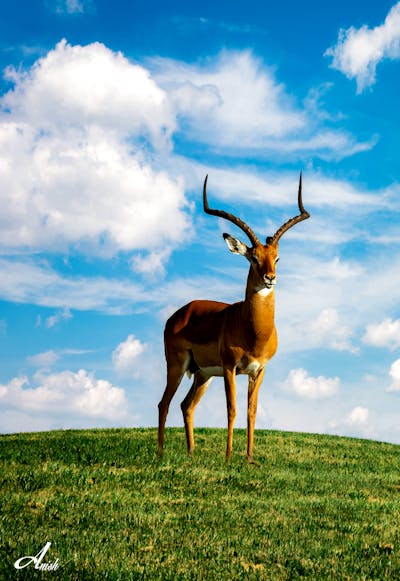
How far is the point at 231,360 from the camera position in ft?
45.1

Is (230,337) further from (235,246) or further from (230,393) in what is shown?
(235,246)

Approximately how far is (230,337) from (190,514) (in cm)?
426

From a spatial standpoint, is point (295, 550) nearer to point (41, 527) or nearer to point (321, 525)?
point (321, 525)

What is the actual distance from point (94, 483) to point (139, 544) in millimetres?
3332

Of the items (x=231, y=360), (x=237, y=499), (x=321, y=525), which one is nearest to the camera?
(x=321, y=525)

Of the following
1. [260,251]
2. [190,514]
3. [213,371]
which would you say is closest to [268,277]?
[260,251]

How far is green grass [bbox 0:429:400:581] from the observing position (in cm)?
825

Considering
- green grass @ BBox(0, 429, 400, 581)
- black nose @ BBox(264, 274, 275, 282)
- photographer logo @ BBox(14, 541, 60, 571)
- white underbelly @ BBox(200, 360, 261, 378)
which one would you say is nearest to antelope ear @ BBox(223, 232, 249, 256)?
black nose @ BBox(264, 274, 275, 282)

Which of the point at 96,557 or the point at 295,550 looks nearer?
the point at 96,557

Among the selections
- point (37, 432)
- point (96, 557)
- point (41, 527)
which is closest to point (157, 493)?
point (41, 527)

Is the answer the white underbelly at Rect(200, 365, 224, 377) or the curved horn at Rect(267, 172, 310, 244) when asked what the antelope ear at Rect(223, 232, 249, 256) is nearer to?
the curved horn at Rect(267, 172, 310, 244)

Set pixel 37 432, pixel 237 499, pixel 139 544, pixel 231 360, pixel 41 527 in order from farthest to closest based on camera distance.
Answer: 1. pixel 37 432
2. pixel 231 360
3. pixel 237 499
4. pixel 41 527
5. pixel 139 544

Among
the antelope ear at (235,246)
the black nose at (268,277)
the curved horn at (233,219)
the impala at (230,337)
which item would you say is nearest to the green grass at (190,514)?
the impala at (230,337)

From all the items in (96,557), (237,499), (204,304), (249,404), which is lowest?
(96,557)
